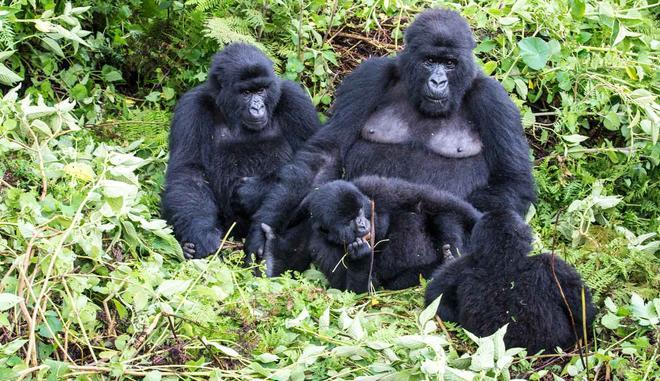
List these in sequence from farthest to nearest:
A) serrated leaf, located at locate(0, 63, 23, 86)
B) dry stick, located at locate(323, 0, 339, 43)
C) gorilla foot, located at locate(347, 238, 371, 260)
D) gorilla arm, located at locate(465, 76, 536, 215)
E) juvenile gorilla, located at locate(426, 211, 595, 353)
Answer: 1. dry stick, located at locate(323, 0, 339, 43)
2. gorilla arm, located at locate(465, 76, 536, 215)
3. serrated leaf, located at locate(0, 63, 23, 86)
4. gorilla foot, located at locate(347, 238, 371, 260)
5. juvenile gorilla, located at locate(426, 211, 595, 353)

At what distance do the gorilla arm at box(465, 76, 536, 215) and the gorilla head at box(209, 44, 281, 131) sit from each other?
1.18 m

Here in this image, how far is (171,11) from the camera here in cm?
773

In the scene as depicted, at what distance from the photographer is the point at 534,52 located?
682 centimetres

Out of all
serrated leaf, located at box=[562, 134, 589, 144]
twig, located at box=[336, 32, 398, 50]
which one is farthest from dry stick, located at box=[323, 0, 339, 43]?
serrated leaf, located at box=[562, 134, 589, 144]

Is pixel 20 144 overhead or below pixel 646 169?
overhead

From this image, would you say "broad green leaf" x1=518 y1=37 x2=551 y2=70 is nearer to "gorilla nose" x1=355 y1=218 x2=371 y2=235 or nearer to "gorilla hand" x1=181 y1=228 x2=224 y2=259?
"gorilla nose" x1=355 y1=218 x2=371 y2=235

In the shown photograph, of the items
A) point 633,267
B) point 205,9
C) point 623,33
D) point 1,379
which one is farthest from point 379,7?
point 1,379

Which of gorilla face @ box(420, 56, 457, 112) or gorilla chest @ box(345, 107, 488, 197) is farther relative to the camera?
gorilla chest @ box(345, 107, 488, 197)

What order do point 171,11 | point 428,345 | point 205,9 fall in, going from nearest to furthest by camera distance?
point 428,345
point 205,9
point 171,11

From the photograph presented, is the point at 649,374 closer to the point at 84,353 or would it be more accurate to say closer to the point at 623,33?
the point at 84,353

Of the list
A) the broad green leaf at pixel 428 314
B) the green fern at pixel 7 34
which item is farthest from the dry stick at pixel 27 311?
the green fern at pixel 7 34

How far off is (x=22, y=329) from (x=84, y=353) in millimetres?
261

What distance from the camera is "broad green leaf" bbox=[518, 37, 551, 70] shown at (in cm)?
680

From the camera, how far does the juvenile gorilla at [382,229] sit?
539cm
